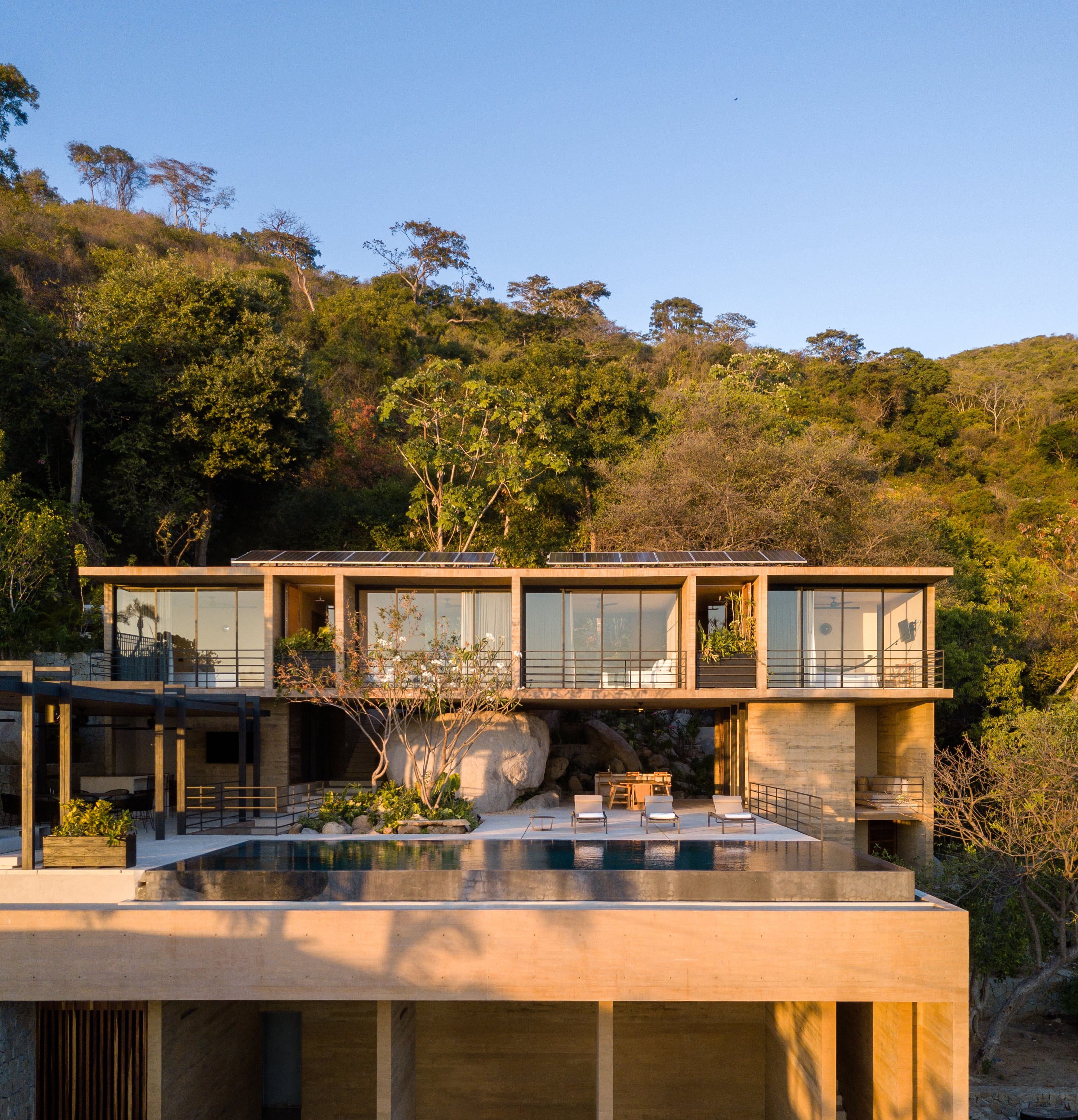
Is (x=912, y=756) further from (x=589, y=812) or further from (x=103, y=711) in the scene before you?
(x=103, y=711)

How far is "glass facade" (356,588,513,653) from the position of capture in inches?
923

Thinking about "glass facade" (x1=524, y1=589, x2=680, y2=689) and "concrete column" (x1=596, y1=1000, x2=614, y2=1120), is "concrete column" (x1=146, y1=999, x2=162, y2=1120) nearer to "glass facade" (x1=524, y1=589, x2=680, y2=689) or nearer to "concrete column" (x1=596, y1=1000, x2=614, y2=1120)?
"concrete column" (x1=596, y1=1000, x2=614, y2=1120)

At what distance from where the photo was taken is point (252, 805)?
70.6 ft

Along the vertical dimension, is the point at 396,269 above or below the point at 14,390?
above

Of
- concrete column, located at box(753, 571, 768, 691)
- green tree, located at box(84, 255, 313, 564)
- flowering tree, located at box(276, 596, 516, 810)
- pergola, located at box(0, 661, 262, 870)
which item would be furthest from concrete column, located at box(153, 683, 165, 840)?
green tree, located at box(84, 255, 313, 564)

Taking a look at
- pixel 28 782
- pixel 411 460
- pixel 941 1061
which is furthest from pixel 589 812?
pixel 411 460

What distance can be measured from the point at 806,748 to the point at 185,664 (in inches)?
612

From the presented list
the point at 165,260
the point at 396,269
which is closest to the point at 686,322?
the point at 396,269

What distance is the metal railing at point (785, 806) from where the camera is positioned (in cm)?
2081

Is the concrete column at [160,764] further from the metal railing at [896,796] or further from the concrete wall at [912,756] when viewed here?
the concrete wall at [912,756]

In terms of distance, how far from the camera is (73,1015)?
1298 centimetres

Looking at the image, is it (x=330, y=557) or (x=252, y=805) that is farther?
(x=330, y=557)

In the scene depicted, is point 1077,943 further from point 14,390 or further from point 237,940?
point 14,390

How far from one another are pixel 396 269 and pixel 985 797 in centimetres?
4756
